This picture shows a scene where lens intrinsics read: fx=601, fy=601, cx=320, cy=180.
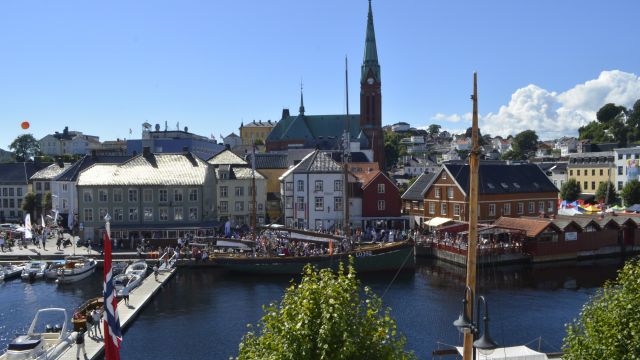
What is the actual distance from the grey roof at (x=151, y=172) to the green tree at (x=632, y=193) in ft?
196

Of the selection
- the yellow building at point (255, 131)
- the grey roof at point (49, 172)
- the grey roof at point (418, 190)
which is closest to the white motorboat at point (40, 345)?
the grey roof at point (418, 190)

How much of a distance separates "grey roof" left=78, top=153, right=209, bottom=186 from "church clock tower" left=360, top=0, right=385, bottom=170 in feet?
186

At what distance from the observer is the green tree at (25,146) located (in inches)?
5989

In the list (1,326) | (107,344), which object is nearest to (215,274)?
(1,326)

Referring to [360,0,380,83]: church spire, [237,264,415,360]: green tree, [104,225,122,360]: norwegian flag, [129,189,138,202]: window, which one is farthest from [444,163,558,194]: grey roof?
[360,0,380,83]: church spire

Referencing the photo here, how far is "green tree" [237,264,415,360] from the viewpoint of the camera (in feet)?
40.4

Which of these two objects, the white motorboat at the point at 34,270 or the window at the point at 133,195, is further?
the window at the point at 133,195

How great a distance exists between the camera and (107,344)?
14547 mm

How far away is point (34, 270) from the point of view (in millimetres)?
48969

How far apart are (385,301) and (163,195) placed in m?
31.8

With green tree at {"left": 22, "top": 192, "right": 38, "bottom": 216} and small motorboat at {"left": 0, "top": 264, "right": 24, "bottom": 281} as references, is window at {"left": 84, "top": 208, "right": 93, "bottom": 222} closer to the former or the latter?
small motorboat at {"left": 0, "top": 264, "right": 24, "bottom": 281}

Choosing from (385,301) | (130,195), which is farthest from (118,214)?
(385,301)

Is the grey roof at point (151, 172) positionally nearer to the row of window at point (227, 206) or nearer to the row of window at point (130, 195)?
the row of window at point (130, 195)

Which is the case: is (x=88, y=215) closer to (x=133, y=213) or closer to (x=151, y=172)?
(x=133, y=213)
